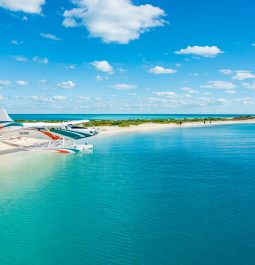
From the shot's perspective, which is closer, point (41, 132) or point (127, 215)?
point (127, 215)

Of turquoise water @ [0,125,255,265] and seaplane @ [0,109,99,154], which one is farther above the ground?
seaplane @ [0,109,99,154]

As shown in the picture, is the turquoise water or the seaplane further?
the seaplane

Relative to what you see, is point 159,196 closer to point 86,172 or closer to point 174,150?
point 86,172

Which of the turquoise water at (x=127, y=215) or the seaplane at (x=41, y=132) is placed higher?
the seaplane at (x=41, y=132)

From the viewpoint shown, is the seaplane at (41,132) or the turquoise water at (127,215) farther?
the seaplane at (41,132)

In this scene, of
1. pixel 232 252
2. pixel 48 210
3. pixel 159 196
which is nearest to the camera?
pixel 232 252

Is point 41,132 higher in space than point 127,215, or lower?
higher

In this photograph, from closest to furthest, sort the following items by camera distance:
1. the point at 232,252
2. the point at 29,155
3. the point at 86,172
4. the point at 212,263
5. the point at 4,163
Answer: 1. the point at 212,263
2. the point at 232,252
3. the point at 86,172
4. the point at 4,163
5. the point at 29,155

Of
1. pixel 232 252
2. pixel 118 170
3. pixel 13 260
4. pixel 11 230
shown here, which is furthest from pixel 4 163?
pixel 232 252
